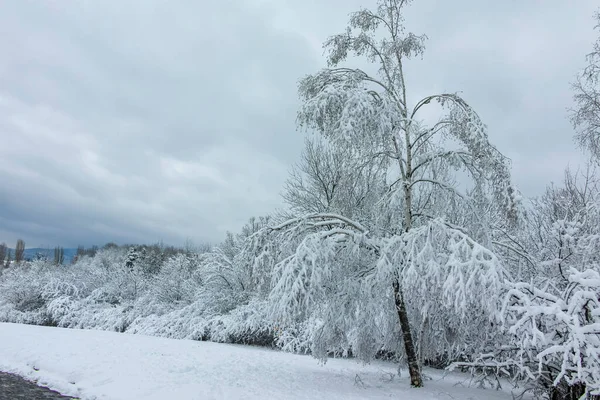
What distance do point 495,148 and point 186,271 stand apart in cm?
2228

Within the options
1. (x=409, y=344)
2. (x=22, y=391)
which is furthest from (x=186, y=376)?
(x=409, y=344)

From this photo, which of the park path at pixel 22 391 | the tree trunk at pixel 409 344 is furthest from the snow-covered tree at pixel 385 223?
the park path at pixel 22 391

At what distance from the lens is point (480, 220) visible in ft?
24.8

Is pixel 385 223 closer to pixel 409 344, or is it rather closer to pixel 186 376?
pixel 409 344

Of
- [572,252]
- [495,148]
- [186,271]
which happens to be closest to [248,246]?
[495,148]

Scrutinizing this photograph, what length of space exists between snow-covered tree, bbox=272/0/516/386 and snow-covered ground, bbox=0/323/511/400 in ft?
2.94

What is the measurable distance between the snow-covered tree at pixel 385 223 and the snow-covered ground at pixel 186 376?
0.90 meters

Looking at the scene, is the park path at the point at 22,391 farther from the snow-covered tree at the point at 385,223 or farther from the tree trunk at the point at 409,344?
the tree trunk at the point at 409,344

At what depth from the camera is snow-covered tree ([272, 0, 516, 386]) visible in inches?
254

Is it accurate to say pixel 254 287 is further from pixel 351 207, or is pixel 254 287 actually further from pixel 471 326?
pixel 471 326

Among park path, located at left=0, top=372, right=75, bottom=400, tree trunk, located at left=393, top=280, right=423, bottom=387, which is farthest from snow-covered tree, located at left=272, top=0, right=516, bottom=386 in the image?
park path, located at left=0, top=372, right=75, bottom=400

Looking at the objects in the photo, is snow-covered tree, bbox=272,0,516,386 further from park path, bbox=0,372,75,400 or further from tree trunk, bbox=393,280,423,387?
park path, bbox=0,372,75,400

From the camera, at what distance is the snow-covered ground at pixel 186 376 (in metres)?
6.57

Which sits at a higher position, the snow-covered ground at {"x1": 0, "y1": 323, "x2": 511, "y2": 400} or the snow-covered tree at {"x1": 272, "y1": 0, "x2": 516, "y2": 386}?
the snow-covered tree at {"x1": 272, "y1": 0, "x2": 516, "y2": 386}
